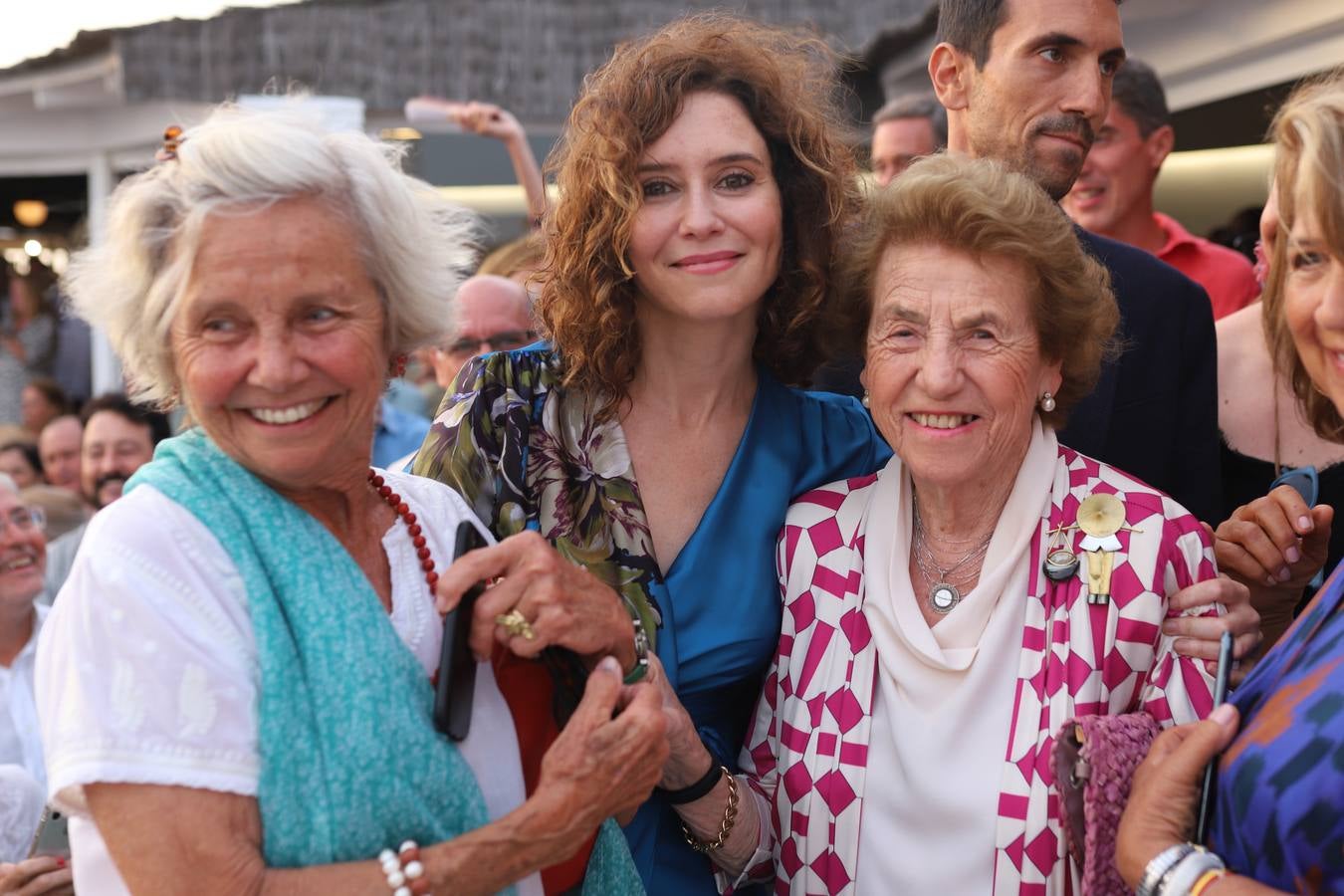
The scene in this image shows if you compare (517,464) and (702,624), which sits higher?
(517,464)

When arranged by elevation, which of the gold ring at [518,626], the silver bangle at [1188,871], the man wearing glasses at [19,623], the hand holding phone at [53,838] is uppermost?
the gold ring at [518,626]

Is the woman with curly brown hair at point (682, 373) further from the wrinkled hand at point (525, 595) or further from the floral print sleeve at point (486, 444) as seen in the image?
the wrinkled hand at point (525, 595)

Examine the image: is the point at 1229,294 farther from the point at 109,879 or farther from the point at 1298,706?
the point at 109,879

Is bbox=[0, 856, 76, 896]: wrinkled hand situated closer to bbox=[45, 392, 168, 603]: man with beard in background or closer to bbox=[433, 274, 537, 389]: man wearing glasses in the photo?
bbox=[433, 274, 537, 389]: man wearing glasses

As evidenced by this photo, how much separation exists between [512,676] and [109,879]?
67 cm

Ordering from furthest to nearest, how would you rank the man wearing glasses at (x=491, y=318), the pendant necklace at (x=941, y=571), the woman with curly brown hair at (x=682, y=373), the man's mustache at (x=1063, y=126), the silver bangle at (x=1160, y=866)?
1. the man wearing glasses at (x=491, y=318)
2. the man's mustache at (x=1063, y=126)
3. the woman with curly brown hair at (x=682, y=373)
4. the pendant necklace at (x=941, y=571)
5. the silver bangle at (x=1160, y=866)

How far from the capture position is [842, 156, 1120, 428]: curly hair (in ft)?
8.34

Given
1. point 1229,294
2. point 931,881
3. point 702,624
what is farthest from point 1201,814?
point 1229,294

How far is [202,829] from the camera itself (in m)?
1.80

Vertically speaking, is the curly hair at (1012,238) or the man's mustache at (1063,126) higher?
the man's mustache at (1063,126)

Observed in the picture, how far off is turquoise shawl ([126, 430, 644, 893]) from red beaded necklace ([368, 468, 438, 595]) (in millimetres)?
152

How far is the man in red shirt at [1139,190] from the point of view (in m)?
5.12

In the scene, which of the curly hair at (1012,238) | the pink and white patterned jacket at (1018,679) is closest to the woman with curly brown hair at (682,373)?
the pink and white patterned jacket at (1018,679)

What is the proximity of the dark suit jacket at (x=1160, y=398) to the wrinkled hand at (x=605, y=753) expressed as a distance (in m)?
1.46
